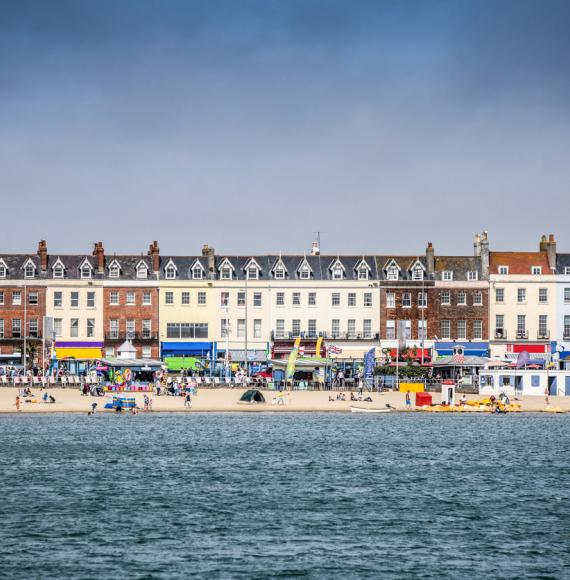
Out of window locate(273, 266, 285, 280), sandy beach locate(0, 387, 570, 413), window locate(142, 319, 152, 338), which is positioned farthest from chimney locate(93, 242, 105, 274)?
sandy beach locate(0, 387, 570, 413)

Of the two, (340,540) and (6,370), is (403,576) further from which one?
(6,370)

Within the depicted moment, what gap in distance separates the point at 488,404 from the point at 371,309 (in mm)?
30101

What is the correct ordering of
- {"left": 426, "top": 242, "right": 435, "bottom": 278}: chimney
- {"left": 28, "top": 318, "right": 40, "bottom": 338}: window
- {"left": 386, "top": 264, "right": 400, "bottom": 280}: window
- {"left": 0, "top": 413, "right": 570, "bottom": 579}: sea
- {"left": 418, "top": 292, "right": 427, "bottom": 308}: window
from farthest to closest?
1. {"left": 426, "top": 242, "right": 435, "bottom": 278}: chimney
2. {"left": 386, "top": 264, "right": 400, "bottom": 280}: window
3. {"left": 418, "top": 292, "right": 427, "bottom": 308}: window
4. {"left": 28, "top": 318, "right": 40, "bottom": 338}: window
5. {"left": 0, "top": 413, "right": 570, "bottom": 579}: sea

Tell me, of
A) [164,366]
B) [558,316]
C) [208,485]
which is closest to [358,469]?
[208,485]

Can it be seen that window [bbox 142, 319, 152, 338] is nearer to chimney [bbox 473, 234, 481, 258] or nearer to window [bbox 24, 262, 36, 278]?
window [bbox 24, 262, 36, 278]

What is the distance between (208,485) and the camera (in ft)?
168

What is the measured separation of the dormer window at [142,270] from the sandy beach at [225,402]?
79.5 feet

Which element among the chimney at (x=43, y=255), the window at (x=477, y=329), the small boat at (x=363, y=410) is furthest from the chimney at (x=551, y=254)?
the chimney at (x=43, y=255)

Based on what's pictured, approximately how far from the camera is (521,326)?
117562mm

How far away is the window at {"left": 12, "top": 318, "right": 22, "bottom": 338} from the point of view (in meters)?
115

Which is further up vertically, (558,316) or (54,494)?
(558,316)

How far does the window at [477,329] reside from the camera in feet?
384

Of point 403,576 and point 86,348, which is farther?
point 86,348

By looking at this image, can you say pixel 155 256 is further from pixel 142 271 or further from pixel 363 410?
pixel 363 410
